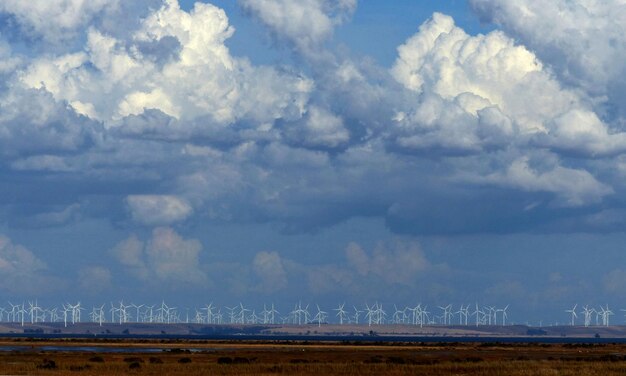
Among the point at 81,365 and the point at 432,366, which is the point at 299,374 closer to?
the point at 432,366

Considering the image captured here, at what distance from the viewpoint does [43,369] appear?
11506 cm

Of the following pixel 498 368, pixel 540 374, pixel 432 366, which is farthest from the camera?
pixel 432 366

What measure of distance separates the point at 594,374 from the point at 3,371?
2227 inches

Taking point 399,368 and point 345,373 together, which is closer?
point 345,373

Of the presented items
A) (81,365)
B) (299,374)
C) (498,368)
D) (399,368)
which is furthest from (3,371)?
(498,368)

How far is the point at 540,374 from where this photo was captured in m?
103

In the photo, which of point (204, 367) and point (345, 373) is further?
point (204, 367)

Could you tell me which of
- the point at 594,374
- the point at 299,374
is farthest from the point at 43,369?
the point at 594,374

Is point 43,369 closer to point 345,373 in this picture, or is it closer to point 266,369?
point 266,369

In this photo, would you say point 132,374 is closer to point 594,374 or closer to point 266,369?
point 266,369

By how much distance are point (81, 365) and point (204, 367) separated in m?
15.7

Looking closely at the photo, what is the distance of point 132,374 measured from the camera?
352 ft

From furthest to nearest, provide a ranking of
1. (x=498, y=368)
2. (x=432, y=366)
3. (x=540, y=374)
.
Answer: (x=432, y=366) < (x=498, y=368) < (x=540, y=374)

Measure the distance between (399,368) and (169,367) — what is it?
82.6ft
